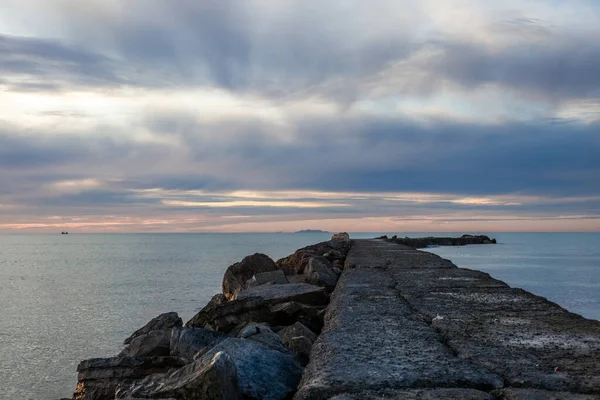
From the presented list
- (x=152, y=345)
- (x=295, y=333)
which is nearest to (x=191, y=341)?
(x=295, y=333)

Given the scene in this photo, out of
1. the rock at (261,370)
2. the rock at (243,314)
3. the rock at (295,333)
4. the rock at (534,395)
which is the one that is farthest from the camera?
the rock at (243,314)

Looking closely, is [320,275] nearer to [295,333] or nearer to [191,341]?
[295,333]

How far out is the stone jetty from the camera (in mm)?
2439

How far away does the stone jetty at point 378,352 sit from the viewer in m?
2.44

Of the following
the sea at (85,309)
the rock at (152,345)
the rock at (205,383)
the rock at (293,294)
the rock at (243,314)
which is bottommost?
the sea at (85,309)

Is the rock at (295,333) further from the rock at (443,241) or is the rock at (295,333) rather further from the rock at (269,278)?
the rock at (443,241)

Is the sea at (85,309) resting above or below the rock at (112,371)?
below

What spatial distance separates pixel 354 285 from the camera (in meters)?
6.00

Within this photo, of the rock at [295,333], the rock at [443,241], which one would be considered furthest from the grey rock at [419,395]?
the rock at [443,241]

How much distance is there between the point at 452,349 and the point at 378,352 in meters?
0.43

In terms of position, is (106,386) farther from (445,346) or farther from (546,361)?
(546,361)

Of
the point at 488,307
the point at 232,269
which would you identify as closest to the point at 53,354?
the point at 232,269

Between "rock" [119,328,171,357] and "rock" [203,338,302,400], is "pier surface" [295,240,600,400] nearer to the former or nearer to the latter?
"rock" [203,338,302,400]

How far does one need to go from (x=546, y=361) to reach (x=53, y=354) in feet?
28.8
